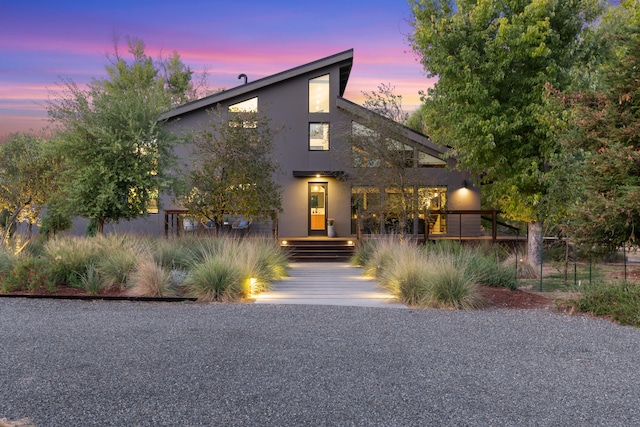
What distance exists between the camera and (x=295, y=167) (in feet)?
68.6

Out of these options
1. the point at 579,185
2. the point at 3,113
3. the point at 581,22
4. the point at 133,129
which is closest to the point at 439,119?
the point at 581,22

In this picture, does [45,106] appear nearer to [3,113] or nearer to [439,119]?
[3,113]

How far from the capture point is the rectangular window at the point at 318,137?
21.0 meters

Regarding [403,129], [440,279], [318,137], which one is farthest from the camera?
[318,137]

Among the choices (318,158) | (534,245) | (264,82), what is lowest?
(534,245)

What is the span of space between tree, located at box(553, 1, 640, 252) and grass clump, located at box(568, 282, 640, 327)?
0.83 metres

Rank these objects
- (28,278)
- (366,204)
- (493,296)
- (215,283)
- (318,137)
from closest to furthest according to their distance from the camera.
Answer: (215,283)
(493,296)
(28,278)
(366,204)
(318,137)

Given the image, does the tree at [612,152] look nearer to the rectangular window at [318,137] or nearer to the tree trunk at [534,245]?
the tree trunk at [534,245]

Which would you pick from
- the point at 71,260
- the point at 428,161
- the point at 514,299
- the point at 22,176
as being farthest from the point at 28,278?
the point at 428,161

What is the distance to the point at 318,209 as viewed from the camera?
21.2 metres

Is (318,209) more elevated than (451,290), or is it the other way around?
(318,209)

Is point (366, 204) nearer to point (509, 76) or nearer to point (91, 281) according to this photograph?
point (509, 76)

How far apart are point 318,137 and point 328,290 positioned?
11.1m

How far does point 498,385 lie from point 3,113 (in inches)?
884
